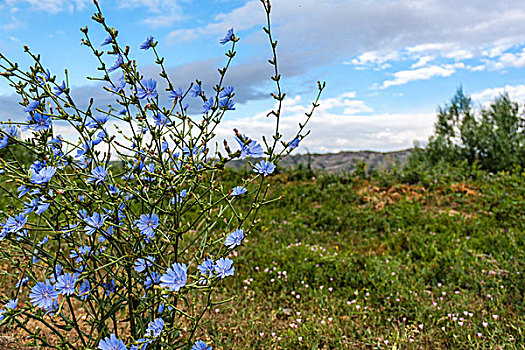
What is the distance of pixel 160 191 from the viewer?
78.7 inches

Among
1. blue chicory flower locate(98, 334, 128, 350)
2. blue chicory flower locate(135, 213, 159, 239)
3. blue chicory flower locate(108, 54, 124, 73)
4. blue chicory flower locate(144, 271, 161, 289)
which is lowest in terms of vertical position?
blue chicory flower locate(98, 334, 128, 350)

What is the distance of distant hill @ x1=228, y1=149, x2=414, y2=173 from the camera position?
9344mm

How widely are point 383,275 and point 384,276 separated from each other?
0.09 feet

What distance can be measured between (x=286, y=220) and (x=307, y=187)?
151cm

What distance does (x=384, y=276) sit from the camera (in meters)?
3.98

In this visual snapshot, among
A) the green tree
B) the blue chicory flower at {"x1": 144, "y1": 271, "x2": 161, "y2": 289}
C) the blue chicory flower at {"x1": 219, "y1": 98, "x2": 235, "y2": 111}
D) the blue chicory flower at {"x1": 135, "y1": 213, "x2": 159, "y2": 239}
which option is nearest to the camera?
the blue chicory flower at {"x1": 135, "y1": 213, "x2": 159, "y2": 239}

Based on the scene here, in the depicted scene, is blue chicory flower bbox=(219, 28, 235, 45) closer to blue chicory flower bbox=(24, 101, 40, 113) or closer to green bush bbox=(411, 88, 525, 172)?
blue chicory flower bbox=(24, 101, 40, 113)

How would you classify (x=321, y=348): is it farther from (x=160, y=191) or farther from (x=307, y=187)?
(x=307, y=187)

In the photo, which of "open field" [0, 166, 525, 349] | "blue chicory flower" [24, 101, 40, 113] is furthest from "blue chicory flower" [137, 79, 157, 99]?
"open field" [0, 166, 525, 349]

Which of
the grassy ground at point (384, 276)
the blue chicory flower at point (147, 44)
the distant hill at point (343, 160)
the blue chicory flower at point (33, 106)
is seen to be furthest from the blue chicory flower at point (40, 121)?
the distant hill at point (343, 160)

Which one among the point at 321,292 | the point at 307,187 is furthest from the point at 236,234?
the point at 307,187

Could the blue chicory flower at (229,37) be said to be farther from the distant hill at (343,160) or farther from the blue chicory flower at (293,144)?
the distant hill at (343,160)

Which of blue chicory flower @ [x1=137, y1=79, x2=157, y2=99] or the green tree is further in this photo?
the green tree

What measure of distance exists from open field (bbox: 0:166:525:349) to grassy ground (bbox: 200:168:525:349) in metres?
0.01
